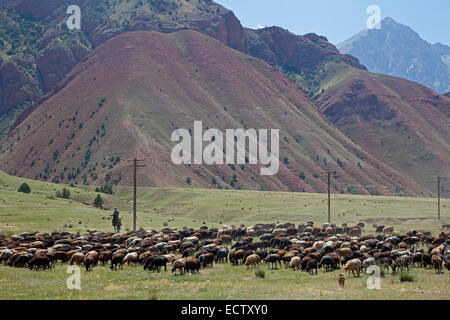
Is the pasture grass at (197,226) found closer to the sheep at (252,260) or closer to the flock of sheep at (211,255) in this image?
the sheep at (252,260)

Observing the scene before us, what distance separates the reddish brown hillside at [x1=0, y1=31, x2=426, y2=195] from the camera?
11438cm

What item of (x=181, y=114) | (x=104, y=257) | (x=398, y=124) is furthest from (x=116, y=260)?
(x=398, y=124)

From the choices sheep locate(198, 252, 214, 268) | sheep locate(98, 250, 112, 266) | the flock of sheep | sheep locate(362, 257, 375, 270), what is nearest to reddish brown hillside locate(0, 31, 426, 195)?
the flock of sheep

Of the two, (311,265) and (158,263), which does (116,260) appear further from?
(311,265)

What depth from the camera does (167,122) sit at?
122m

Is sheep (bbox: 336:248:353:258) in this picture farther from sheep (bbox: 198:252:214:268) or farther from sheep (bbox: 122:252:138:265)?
sheep (bbox: 122:252:138:265)

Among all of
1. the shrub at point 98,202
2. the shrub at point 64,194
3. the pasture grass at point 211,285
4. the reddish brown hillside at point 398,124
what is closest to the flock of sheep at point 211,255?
the pasture grass at point 211,285

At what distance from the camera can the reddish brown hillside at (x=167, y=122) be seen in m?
114

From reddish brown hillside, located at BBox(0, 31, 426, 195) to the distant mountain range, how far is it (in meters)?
0.37

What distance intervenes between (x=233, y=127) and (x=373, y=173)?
45.3 meters

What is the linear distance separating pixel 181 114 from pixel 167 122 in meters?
6.45

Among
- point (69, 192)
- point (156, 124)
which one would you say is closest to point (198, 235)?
point (69, 192)

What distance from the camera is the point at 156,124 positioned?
120312mm

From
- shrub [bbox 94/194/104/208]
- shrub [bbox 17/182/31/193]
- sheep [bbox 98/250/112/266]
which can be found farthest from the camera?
shrub [bbox 17/182/31/193]
